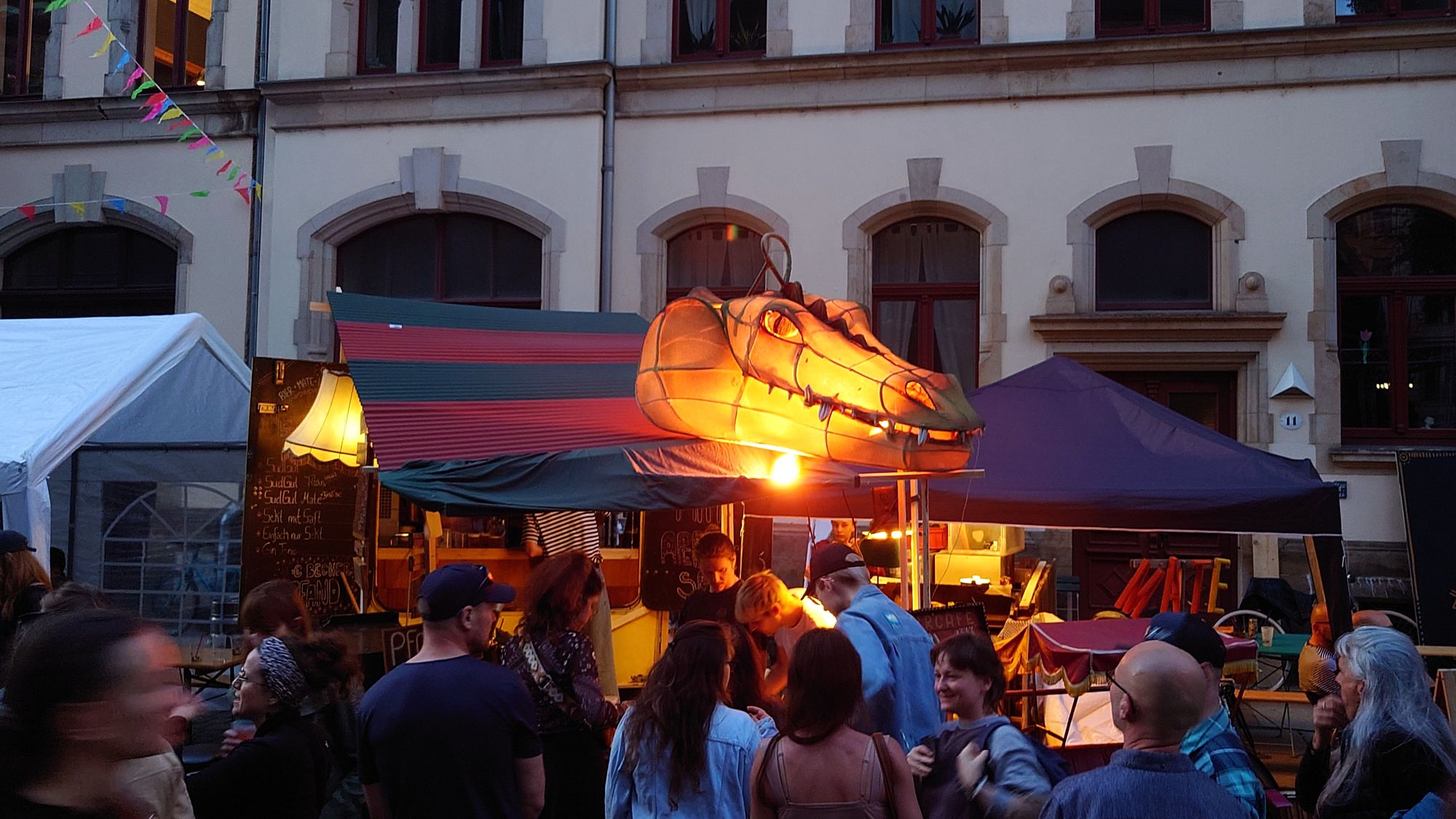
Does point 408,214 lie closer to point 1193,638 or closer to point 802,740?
point 802,740

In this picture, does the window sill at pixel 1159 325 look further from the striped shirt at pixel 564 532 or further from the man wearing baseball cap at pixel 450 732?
the man wearing baseball cap at pixel 450 732

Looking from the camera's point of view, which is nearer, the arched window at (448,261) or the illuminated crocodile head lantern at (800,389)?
the illuminated crocodile head lantern at (800,389)

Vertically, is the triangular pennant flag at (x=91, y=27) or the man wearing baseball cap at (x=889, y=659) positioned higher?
the triangular pennant flag at (x=91, y=27)

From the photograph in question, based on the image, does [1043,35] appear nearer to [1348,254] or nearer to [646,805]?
[1348,254]

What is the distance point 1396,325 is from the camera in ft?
42.3

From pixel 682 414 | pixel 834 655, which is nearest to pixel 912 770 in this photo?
pixel 834 655

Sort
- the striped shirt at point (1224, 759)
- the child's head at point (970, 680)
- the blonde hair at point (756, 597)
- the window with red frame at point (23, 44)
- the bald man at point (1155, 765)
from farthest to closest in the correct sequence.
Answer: the window with red frame at point (23, 44) → the blonde hair at point (756, 597) → the child's head at point (970, 680) → the striped shirt at point (1224, 759) → the bald man at point (1155, 765)

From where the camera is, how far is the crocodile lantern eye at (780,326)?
6.48 metres

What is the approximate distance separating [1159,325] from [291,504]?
334 inches

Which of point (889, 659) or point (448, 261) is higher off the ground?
point (448, 261)

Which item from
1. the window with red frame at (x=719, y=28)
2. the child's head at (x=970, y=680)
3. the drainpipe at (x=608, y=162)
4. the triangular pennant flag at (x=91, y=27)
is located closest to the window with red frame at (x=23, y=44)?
the triangular pennant flag at (x=91, y=27)

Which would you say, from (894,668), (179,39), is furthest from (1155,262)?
(179,39)

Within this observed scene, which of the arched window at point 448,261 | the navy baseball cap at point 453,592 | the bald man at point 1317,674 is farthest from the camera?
the arched window at point 448,261

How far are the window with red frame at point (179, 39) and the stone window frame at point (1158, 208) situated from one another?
10.6 m
